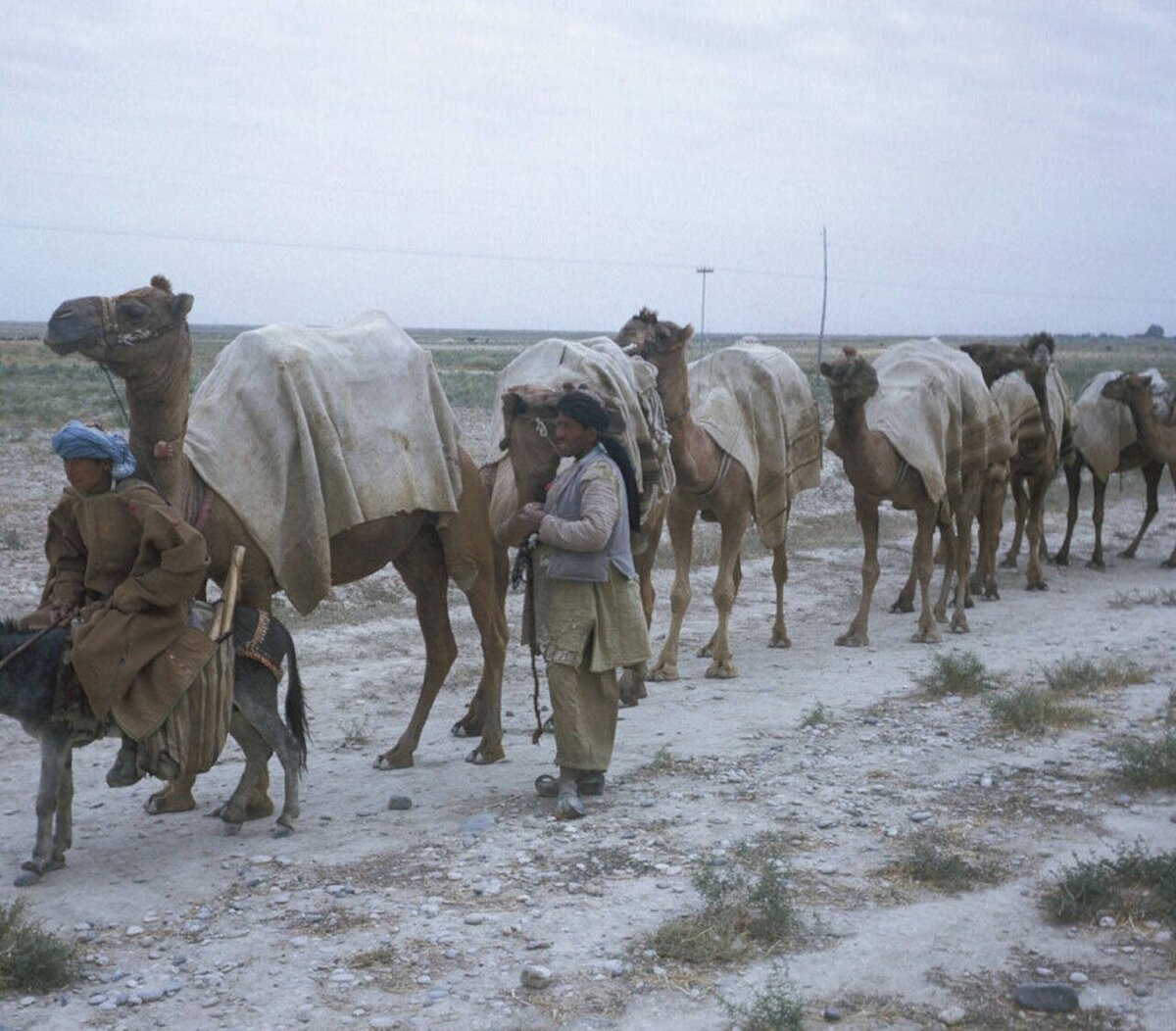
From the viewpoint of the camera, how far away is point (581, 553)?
6992mm

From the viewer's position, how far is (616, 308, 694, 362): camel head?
10008mm

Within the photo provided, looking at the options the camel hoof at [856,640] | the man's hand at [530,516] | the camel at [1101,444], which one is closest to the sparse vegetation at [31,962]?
the man's hand at [530,516]

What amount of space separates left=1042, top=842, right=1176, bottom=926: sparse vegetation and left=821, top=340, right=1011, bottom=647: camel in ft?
18.8

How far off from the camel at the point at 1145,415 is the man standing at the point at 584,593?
12.0m

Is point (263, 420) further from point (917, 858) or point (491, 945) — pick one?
point (917, 858)

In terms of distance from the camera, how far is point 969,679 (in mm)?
9922

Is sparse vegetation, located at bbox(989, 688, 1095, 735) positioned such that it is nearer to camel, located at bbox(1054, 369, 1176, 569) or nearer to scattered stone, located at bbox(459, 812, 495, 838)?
scattered stone, located at bbox(459, 812, 495, 838)

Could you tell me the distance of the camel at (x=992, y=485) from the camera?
47.9 feet

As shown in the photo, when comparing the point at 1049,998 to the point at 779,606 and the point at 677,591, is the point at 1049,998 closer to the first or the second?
the point at 677,591

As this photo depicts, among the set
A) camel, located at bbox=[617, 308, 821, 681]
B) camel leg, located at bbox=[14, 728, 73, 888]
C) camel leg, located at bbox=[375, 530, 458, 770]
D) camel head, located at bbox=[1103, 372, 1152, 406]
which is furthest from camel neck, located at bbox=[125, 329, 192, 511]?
camel head, located at bbox=[1103, 372, 1152, 406]

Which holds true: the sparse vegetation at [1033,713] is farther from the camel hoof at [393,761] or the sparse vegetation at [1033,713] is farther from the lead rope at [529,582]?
the camel hoof at [393,761]

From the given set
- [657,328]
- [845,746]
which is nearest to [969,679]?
[845,746]

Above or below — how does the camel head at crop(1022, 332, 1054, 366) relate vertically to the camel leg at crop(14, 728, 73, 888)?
above

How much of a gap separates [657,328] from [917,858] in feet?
15.8
